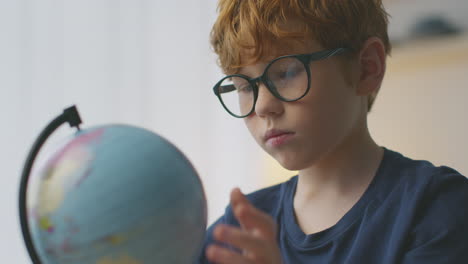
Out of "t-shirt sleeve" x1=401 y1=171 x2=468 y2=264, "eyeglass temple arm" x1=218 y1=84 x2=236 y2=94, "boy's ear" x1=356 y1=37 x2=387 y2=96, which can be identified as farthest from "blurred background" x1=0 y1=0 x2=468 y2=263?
"t-shirt sleeve" x1=401 y1=171 x2=468 y2=264

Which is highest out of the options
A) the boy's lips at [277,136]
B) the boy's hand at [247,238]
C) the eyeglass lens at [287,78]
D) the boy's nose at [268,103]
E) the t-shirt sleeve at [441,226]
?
the eyeglass lens at [287,78]

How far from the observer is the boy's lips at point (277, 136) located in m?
0.86

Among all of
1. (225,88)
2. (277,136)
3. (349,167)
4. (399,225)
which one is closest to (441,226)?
(399,225)

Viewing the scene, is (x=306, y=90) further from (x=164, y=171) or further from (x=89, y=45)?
(x=89, y=45)

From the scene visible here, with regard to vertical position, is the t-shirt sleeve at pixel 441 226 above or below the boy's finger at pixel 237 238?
below

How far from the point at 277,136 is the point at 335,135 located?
0.11 metres

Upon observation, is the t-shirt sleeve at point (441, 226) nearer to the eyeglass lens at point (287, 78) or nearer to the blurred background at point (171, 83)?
the eyeglass lens at point (287, 78)

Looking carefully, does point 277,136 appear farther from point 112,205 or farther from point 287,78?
point 112,205

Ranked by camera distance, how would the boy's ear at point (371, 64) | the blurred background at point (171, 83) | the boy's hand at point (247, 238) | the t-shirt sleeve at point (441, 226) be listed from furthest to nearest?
the blurred background at point (171, 83), the boy's ear at point (371, 64), the t-shirt sleeve at point (441, 226), the boy's hand at point (247, 238)

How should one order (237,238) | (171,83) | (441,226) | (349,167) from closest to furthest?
(237,238), (441,226), (349,167), (171,83)

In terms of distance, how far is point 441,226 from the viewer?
820 millimetres

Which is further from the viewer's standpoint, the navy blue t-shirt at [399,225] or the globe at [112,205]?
the navy blue t-shirt at [399,225]

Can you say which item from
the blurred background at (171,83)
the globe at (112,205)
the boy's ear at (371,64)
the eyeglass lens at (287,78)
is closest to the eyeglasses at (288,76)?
the eyeglass lens at (287,78)

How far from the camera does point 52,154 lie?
715 mm
